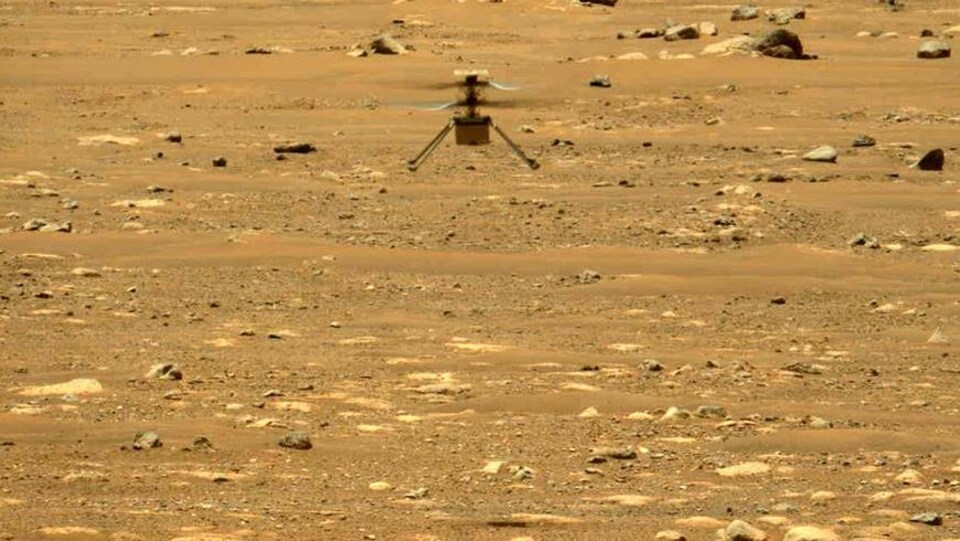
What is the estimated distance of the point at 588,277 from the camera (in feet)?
43.0

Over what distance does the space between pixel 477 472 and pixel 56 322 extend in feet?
12.1

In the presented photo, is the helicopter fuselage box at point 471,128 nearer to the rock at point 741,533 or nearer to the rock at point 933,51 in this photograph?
the rock at point 741,533

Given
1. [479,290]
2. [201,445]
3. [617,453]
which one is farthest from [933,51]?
[201,445]

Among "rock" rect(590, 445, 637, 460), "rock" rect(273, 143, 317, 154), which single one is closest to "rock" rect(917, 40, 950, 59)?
"rock" rect(273, 143, 317, 154)

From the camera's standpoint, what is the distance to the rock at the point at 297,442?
29.9 feet

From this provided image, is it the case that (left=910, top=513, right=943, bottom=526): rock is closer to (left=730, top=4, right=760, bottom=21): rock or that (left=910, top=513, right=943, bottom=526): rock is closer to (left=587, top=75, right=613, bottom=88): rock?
(left=587, top=75, right=613, bottom=88): rock

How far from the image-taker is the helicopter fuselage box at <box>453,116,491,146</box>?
1120cm

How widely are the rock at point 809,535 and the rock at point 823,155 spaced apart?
8828 mm

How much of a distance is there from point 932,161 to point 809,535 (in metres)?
8.84

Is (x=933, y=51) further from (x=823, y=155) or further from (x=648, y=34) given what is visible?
(x=823, y=155)

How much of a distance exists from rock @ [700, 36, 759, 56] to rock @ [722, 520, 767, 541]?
12.8 meters

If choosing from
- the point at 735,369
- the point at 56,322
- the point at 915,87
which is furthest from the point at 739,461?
the point at 915,87

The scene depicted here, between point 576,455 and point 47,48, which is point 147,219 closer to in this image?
point 576,455

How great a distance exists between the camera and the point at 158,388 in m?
10.3
